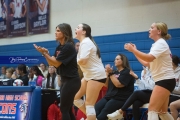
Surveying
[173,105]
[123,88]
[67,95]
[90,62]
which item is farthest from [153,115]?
[123,88]

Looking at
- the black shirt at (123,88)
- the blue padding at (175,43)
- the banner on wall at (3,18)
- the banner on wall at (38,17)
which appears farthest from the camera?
the banner on wall at (3,18)

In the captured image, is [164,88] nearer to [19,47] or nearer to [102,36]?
[102,36]

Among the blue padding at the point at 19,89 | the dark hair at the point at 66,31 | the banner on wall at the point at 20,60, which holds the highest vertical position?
the dark hair at the point at 66,31

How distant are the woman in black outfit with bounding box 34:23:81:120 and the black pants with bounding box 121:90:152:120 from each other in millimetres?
1464

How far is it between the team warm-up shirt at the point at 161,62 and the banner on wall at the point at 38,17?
732 cm

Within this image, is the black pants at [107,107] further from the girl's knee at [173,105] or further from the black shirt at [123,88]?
the girl's knee at [173,105]

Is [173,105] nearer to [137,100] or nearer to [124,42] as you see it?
[137,100]

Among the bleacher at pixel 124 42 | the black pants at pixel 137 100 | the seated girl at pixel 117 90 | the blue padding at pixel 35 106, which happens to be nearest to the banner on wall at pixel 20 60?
the bleacher at pixel 124 42

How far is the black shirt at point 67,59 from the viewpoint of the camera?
172 inches

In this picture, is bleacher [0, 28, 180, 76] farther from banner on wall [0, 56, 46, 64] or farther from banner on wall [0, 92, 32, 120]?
banner on wall [0, 92, 32, 120]

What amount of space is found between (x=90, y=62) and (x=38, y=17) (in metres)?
7.01

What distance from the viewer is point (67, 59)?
438 centimetres

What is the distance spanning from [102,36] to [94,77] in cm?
484

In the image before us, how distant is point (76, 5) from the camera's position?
10328 mm
